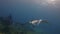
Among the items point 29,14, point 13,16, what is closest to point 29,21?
point 29,14

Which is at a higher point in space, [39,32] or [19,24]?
[19,24]

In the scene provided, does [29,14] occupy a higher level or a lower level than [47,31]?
higher

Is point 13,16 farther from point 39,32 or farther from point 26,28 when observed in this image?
point 39,32

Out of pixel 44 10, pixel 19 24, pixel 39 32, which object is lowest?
pixel 39 32

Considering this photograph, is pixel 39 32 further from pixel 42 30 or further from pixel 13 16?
pixel 13 16

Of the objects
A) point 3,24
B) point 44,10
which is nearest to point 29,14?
point 44,10

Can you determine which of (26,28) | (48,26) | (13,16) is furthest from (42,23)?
(13,16)
